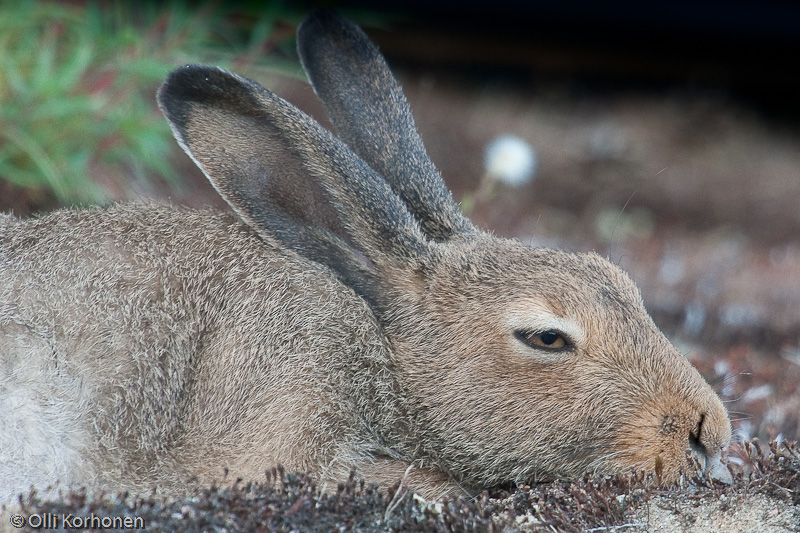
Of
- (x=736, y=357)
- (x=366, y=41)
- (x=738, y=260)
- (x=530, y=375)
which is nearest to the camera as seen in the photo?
(x=530, y=375)

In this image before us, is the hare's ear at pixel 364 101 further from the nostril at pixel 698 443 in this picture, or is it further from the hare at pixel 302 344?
the nostril at pixel 698 443

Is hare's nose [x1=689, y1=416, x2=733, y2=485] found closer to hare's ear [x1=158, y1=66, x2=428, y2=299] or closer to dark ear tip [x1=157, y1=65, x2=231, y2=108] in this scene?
hare's ear [x1=158, y1=66, x2=428, y2=299]

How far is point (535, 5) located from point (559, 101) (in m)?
1.65

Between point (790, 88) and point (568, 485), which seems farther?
point (790, 88)

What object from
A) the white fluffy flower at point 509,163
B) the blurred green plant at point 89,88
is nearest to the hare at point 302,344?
the blurred green plant at point 89,88

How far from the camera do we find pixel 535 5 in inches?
517

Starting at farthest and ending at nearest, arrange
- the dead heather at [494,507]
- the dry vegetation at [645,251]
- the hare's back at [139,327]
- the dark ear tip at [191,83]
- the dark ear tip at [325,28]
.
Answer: the dark ear tip at [325,28]
the dark ear tip at [191,83]
the hare's back at [139,327]
the dry vegetation at [645,251]
the dead heather at [494,507]

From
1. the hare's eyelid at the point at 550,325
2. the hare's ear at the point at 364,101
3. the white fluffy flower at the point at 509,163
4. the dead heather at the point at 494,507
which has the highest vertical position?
the white fluffy flower at the point at 509,163

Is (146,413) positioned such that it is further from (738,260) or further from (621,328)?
(738,260)

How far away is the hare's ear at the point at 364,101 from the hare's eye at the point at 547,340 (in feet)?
3.57

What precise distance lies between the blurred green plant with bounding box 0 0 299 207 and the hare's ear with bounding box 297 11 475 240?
180 cm

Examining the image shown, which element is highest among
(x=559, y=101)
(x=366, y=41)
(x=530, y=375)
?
(x=559, y=101)

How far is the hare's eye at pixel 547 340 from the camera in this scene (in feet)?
14.4

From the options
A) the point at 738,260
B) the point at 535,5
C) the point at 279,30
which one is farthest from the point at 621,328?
the point at 535,5
